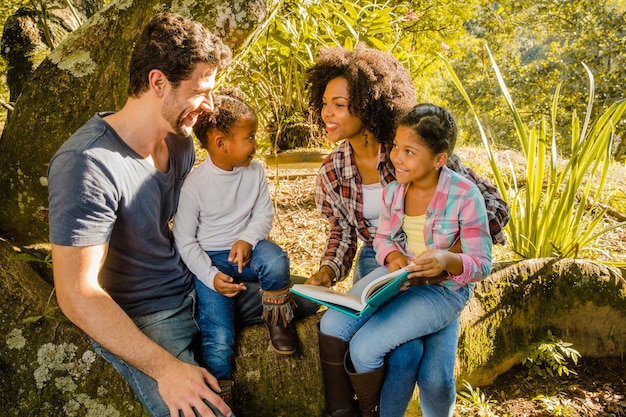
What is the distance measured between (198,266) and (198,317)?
0.20m

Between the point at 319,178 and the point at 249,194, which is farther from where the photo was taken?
the point at 319,178

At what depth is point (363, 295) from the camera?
162 cm

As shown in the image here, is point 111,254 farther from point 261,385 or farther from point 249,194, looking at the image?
point 261,385

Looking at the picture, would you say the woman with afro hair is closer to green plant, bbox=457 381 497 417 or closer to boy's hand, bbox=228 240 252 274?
boy's hand, bbox=228 240 252 274

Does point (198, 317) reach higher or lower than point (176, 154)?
lower

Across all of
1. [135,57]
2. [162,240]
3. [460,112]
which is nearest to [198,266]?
[162,240]

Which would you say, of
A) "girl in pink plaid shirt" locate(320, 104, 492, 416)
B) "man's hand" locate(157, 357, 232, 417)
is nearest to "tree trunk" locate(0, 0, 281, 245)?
"girl in pink plaid shirt" locate(320, 104, 492, 416)

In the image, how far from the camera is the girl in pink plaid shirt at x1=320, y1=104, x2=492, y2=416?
1.81 metres

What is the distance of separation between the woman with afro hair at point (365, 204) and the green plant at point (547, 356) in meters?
0.78

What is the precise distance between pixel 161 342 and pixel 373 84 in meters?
1.32

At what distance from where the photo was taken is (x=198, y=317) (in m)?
1.90

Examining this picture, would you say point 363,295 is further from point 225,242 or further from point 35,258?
point 35,258

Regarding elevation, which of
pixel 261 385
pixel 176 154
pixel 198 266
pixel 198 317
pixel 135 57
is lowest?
pixel 261 385

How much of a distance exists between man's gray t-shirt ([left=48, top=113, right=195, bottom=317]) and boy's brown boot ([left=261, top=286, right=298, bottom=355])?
1.05 feet
